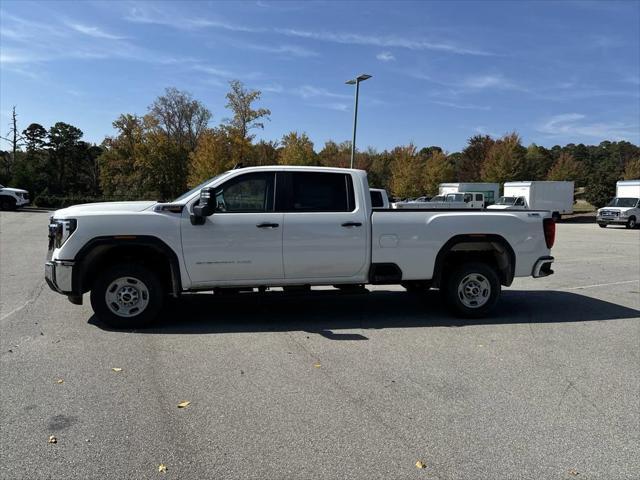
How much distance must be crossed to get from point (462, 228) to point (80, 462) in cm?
529

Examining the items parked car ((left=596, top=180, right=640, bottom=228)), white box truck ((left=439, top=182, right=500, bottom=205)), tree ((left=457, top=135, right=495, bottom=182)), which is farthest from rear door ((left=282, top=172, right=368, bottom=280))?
tree ((left=457, top=135, right=495, bottom=182))

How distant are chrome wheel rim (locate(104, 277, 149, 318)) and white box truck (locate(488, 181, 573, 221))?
36.3m

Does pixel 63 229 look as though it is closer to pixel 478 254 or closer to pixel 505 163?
pixel 478 254

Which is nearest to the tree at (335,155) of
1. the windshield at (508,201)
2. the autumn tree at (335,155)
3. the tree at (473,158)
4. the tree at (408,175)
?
the autumn tree at (335,155)

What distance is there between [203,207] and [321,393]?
9.18ft

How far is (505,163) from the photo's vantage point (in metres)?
52.4

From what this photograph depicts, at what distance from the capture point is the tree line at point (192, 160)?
45.1 metres

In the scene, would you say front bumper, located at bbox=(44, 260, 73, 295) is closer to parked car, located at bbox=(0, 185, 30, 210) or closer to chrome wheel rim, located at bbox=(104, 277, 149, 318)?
chrome wheel rim, located at bbox=(104, 277, 149, 318)

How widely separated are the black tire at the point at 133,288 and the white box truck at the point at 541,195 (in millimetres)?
36236

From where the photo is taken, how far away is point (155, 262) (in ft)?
21.9

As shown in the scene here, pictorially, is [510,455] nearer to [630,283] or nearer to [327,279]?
[327,279]

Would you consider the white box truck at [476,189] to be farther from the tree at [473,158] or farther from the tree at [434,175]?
the tree at [473,158]

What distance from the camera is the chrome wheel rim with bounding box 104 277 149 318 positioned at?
6.41 metres

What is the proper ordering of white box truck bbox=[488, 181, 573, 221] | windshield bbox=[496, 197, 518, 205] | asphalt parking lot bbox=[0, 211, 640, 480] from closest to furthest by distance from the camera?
asphalt parking lot bbox=[0, 211, 640, 480]
windshield bbox=[496, 197, 518, 205]
white box truck bbox=[488, 181, 573, 221]
